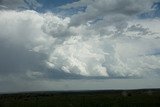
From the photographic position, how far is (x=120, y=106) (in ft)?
242

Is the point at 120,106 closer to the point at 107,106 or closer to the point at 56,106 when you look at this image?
the point at 107,106

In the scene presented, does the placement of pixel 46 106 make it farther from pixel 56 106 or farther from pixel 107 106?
pixel 107 106

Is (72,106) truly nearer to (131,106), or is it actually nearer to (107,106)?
(107,106)

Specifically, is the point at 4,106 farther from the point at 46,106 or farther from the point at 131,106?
the point at 131,106

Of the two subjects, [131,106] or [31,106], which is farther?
[31,106]

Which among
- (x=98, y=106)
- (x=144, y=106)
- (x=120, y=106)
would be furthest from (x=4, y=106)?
(x=144, y=106)

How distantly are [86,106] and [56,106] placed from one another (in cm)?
714

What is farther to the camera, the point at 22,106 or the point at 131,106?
the point at 22,106

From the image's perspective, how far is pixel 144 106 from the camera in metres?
73.2

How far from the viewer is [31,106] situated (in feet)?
263

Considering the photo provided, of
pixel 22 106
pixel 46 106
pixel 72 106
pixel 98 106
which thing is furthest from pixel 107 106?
pixel 22 106

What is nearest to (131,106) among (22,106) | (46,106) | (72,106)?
(72,106)

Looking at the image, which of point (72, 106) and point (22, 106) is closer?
point (72, 106)

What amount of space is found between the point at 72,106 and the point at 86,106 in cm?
322
